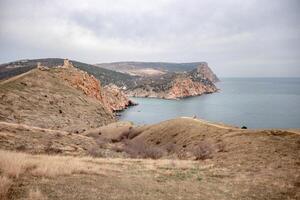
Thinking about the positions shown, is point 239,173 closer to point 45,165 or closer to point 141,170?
point 141,170

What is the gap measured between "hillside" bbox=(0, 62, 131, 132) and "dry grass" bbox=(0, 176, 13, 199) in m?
37.7

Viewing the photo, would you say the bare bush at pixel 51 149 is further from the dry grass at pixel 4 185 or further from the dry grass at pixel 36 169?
the dry grass at pixel 4 185

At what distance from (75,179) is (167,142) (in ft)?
85.1

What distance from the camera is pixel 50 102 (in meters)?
59.3

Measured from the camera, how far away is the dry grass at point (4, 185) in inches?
347

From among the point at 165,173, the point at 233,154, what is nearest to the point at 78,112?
the point at 233,154

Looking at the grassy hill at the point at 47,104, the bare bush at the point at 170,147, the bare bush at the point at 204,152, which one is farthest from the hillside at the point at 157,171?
the grassy hill at the point at 47,104

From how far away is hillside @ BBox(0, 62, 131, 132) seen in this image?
49.8m

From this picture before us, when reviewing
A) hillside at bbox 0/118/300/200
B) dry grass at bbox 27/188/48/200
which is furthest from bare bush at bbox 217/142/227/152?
dry grass at bbox 27/188/48/200

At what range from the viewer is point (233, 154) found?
2316 cm

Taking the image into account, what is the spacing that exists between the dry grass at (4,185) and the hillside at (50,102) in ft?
124

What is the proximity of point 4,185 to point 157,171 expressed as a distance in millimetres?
8439

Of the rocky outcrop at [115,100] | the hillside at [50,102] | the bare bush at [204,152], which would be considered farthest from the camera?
the rocky outcrop at [115,100]

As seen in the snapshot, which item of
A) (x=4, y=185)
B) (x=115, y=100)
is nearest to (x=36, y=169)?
(x=4, y=185)
